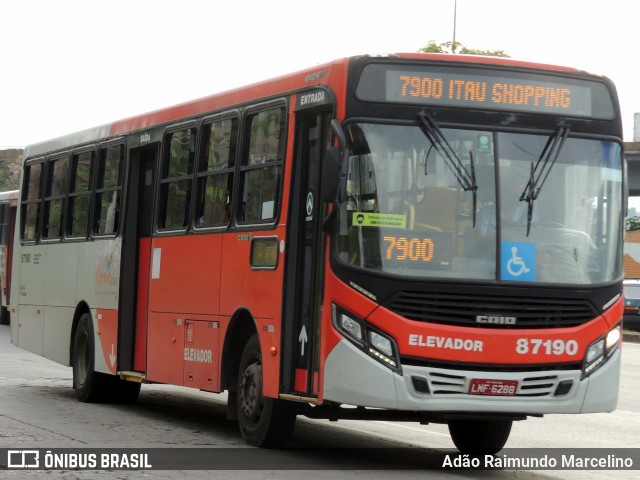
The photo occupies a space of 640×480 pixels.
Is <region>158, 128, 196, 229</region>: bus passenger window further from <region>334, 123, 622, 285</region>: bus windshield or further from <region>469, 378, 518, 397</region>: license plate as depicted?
<region>469, 378, 518, 397</region>: license plate

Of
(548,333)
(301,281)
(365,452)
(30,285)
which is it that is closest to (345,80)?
(301,281)

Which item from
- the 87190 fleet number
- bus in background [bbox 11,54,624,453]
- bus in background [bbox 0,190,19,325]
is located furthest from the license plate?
bus in background [bbox 0,190,19,325]

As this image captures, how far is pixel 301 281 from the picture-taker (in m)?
11.1

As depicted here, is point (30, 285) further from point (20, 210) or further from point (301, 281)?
point (301, 281)

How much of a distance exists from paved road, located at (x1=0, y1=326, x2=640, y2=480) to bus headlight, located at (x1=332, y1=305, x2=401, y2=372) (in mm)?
916

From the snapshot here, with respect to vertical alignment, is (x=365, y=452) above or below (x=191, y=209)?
below

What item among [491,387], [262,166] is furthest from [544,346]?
[262,166]

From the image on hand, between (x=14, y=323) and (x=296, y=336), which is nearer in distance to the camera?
(x=296, y=336)

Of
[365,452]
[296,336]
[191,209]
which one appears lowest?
[365,452]

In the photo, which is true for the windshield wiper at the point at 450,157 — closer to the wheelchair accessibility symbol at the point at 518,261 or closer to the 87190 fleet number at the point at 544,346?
the wheelchair accessibility symbol at the point at 518,261

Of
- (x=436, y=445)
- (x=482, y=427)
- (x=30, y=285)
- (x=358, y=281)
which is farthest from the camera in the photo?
(x=30, y=285)

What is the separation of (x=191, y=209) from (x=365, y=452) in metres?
3.15

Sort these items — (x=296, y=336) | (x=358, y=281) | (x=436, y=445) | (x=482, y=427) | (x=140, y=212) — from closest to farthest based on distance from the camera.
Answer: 1. (x=358, y=281)
2. (x=296, y=336)
3. (x=482, y=427)
4. (x=436, y=445)
5. (x=140, y=212)

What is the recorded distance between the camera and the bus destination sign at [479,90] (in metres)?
10.5
